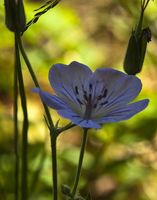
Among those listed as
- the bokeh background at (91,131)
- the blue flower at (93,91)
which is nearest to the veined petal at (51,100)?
the blue flower at (93,91)

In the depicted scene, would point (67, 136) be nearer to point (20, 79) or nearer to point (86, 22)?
point (86, 22)

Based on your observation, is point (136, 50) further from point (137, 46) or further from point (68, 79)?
point (68, 79)

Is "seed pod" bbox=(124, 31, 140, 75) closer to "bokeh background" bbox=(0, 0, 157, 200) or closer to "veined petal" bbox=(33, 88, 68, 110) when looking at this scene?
"veined petal" bbox=(33, 88, 68, 110)

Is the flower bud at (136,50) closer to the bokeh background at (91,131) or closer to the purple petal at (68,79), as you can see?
the purple petal at (68,79)

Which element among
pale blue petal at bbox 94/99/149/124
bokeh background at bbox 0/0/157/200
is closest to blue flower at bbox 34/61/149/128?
pale blue petal at bbox 94/99/149/124

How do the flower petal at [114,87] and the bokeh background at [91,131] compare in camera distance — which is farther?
the bokeh background at [91,131]

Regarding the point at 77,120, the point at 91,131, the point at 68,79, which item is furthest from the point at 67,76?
the point at 91,131

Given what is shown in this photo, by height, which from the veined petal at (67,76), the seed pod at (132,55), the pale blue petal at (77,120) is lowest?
the pale blue petal at (77,120)
